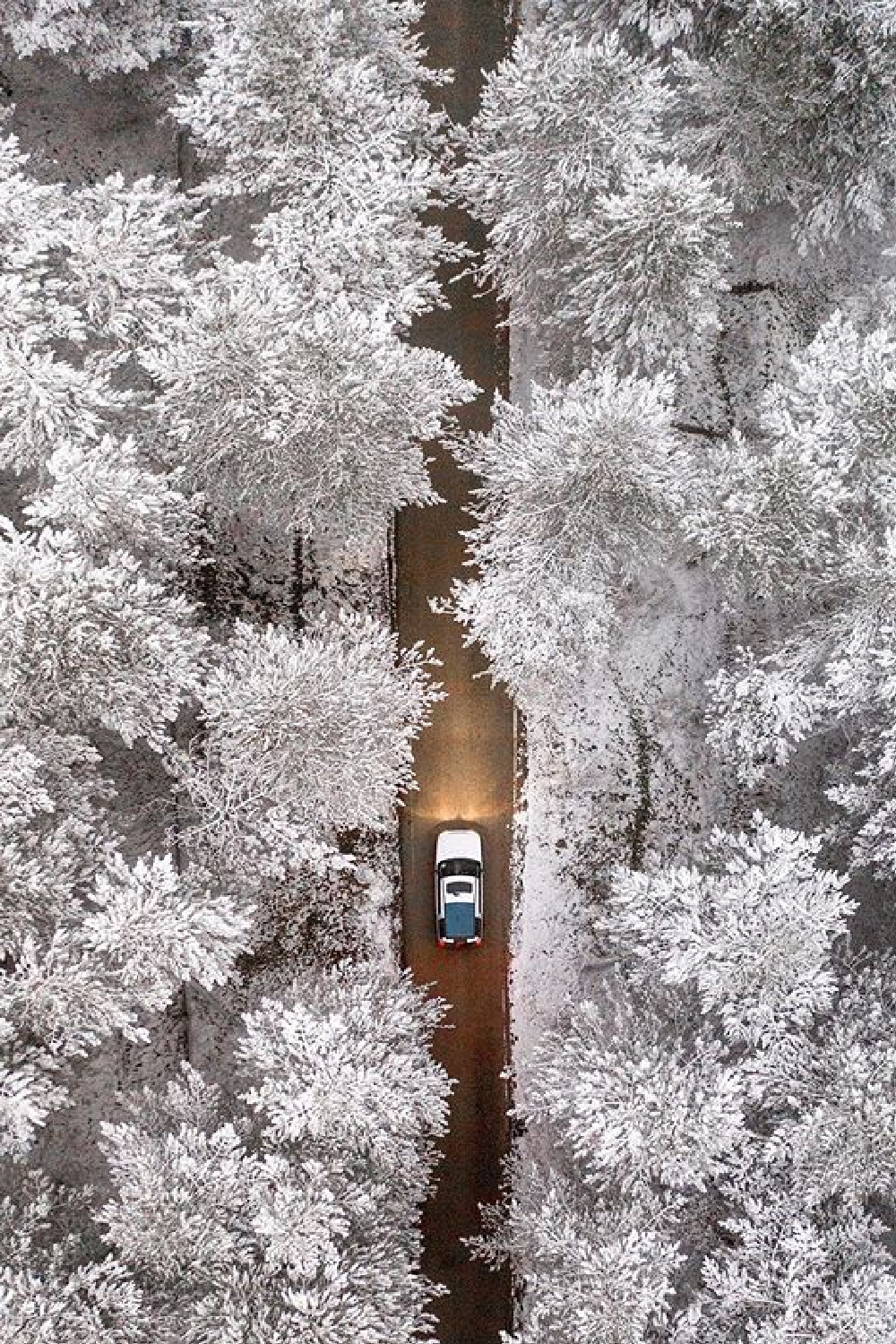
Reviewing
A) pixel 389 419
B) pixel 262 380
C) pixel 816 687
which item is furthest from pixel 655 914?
pixel 262 380

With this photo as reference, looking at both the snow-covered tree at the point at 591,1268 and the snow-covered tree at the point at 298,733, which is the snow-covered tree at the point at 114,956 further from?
the snow-covered tree at the point at 591,1268

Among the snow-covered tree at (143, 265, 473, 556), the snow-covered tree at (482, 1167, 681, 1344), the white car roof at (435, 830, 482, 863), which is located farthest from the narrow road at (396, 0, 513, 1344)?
the snow-covered tree at (143, 265, 473, 556)

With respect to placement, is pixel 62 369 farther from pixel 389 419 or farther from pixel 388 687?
pixel 388 687

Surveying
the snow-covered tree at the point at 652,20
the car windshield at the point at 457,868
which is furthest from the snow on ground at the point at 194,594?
the snow-covered tree at the point at 652,20

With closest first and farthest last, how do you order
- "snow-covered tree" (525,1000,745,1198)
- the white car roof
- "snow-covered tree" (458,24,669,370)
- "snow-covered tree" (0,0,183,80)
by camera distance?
"snow-covered tree" (525,1000,745,1198) < "snow-covered tree" (458,24,669,370) < "snow-covered tree" (0,0,183,80) < the white car roof

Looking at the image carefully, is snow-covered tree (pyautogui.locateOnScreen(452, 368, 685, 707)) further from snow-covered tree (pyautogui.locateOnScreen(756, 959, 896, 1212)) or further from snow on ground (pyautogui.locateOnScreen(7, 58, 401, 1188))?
snow-covered tree (pyautogui.locateOnScreen(756, 959, 896, 1212))

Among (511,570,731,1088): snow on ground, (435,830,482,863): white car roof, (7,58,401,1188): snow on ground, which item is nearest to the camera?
(7,58,401,1188): snow on ground

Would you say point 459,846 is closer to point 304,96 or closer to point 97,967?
point 97,967
